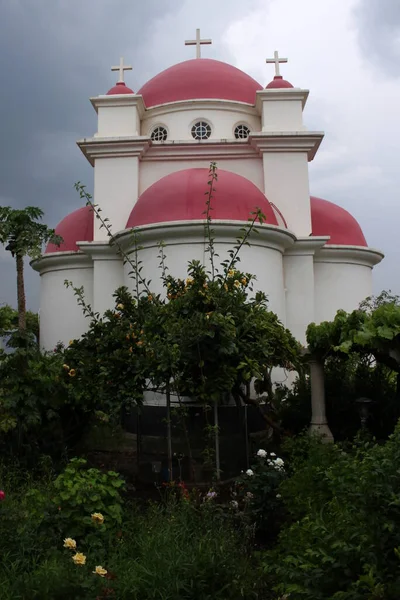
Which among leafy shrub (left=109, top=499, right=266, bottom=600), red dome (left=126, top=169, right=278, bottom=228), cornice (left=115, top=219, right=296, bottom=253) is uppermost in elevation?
red dome (left=126, top=169, right=278, bottom=228)

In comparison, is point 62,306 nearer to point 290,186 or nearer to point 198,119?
point 198,119

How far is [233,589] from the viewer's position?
3.72 meters

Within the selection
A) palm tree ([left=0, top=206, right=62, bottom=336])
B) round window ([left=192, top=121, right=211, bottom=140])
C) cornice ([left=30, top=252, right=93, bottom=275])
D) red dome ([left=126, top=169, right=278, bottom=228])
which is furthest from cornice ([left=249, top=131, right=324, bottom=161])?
palm tree ([left=0, top=206, right=62, bottom=336])

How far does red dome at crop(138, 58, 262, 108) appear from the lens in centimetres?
1565

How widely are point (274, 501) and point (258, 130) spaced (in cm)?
1245

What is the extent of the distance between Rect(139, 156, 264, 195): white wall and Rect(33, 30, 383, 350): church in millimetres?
26

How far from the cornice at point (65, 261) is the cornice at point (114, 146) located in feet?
8.69

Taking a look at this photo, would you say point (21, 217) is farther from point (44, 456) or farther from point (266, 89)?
point (266, 89)

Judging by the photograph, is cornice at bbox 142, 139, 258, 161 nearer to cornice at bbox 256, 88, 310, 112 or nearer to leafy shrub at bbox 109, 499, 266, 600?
cornice at bbox 256, 88, 310, 112

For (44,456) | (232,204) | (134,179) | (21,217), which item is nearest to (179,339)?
(44,456)

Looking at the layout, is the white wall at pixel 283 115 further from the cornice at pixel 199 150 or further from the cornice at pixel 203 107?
the cornice at pixel 199 150

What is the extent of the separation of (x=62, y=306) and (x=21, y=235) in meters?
6.85

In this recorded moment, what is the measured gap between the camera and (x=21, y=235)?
28.2ft

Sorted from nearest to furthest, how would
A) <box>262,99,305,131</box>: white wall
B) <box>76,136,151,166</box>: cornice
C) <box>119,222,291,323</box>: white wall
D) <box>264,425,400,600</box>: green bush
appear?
<box>264,425,400,600</box>: green bush → <box>119,222,291,323</box>: white wall → <box>76,136,151,166</box>: cornice → <box>262,99,305,131</box>: white wall
